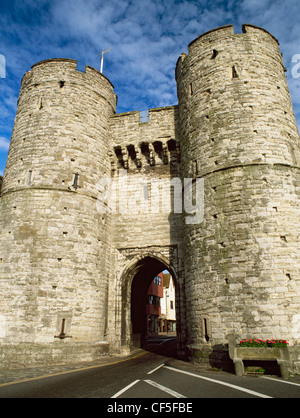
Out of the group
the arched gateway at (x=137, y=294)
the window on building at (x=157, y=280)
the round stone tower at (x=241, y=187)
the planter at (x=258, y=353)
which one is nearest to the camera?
the planter at (x=258, y=353)

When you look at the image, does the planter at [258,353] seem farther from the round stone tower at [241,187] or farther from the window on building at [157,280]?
the window on building at [157,280]

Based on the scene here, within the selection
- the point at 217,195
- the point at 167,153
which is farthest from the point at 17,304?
the point at 167,153

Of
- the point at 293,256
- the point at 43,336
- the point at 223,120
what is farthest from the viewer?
the point at 223,120

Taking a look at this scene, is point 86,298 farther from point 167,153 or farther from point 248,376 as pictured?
point 167,153

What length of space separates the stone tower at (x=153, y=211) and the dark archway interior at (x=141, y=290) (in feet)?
0.58

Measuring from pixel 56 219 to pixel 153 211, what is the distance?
14.8 feet

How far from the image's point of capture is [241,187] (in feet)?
32.8

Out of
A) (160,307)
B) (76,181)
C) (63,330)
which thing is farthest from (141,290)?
(160,307)

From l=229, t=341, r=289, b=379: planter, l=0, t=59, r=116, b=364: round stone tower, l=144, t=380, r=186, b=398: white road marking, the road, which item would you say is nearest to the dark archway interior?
l=0, t=59, r=116, b=364: round stone tower

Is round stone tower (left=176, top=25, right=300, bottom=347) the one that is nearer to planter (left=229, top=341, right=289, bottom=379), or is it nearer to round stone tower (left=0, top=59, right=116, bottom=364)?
planter (left=229, top=341, right=289, bottom=379)

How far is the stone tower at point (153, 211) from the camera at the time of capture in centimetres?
923

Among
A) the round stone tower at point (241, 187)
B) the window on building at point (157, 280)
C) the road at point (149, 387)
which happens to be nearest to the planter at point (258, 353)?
the road at point (149, 387)
